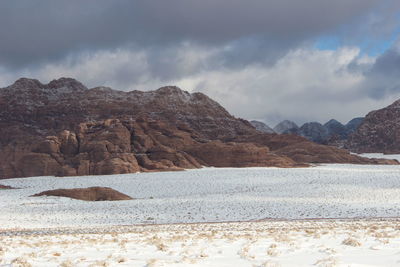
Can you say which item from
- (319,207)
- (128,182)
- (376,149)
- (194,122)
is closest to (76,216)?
(319,207)

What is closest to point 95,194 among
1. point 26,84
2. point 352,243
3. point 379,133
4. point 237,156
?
point 237,156

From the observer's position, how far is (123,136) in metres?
64.1

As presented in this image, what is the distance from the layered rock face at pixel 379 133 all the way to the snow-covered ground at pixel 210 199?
70743 mm

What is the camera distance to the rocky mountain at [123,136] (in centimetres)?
6034

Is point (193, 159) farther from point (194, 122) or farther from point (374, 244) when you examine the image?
point (374, 244)

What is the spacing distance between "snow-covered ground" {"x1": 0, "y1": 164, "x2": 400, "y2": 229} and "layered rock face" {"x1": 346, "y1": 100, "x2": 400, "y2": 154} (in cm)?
7074

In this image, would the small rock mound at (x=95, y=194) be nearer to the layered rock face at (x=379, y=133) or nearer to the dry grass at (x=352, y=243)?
the dry grass at (x=352, y=243)

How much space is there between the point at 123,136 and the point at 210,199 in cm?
3165

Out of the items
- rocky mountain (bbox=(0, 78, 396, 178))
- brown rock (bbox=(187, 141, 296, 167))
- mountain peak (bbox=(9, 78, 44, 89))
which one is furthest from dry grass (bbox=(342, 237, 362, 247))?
mountain peak (bbox=(9, 78, 44, 89))

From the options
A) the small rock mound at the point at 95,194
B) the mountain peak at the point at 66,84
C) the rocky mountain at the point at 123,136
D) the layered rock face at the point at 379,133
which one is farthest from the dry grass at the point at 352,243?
the layered rock face at the point at 379,133

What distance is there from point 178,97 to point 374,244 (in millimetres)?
103116

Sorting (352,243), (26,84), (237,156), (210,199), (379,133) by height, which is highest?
(26,84)

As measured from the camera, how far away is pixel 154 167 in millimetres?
59375

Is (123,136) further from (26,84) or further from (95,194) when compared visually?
(26,84)
